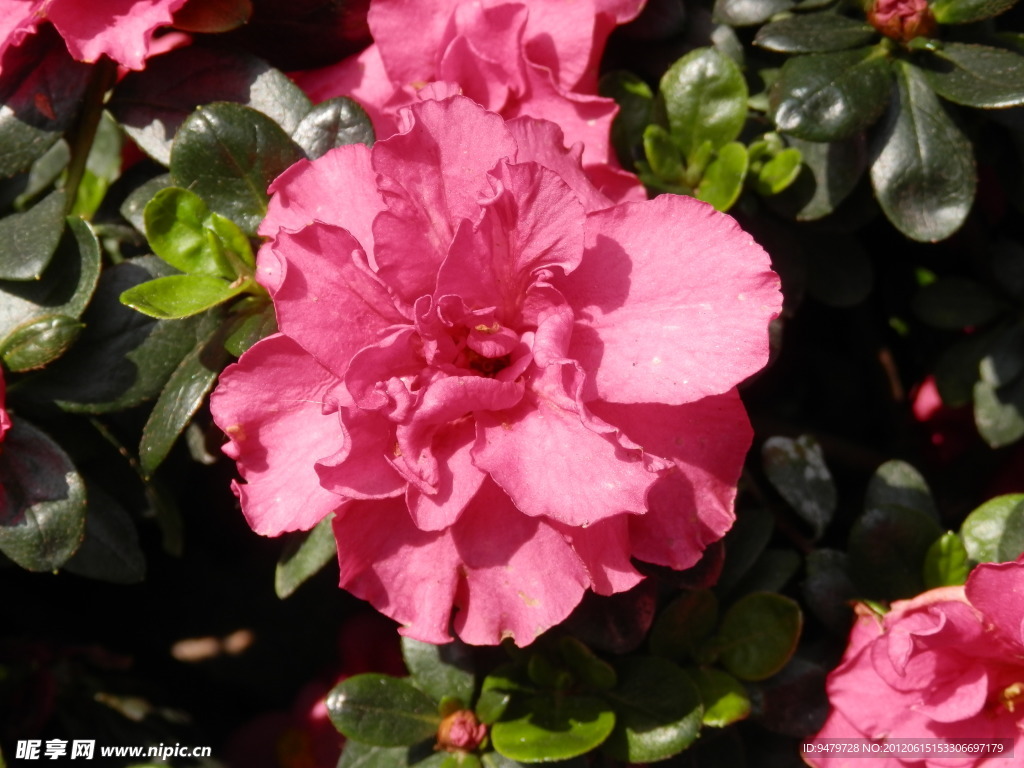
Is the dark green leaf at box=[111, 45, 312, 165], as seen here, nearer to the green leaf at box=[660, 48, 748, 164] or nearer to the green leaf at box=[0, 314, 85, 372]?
the green leaf at box=[0, 314, 85, 372]

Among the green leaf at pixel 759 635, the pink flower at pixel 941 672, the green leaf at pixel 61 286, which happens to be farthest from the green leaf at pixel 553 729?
the green leaf at pixel 61 286

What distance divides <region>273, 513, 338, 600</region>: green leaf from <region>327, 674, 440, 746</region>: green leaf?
147mm

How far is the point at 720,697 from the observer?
1191mm

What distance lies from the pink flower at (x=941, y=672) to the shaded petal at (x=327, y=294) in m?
0.68

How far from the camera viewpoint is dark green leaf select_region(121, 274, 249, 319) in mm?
1041

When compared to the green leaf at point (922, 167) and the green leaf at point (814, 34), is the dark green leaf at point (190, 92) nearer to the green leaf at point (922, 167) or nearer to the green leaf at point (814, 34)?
the green leaf at point (814, 34)

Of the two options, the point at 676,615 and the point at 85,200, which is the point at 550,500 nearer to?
the point at 676,615

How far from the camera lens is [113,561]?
128cm

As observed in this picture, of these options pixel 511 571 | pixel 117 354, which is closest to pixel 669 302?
pixel 511 571

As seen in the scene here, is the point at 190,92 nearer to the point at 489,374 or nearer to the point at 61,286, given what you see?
the point at 61,286

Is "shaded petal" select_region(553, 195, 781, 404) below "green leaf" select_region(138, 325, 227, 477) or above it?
above

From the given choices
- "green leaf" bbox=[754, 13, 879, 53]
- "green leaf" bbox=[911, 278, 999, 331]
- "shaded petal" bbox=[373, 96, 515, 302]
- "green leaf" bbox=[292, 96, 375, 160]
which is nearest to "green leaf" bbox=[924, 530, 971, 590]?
"green leaf" bbox=[911, 278, 999, 331]

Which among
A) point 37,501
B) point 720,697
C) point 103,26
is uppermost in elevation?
point 103,26

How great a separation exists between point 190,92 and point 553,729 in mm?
892
